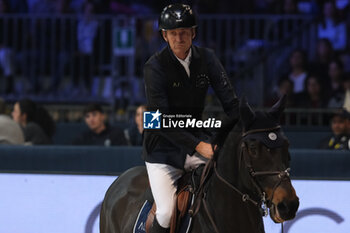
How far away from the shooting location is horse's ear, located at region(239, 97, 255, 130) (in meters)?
4.30

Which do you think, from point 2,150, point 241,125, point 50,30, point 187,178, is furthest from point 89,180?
point 50,30

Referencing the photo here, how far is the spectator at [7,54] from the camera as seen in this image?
44.2 ft

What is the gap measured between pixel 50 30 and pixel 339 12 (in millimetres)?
5106

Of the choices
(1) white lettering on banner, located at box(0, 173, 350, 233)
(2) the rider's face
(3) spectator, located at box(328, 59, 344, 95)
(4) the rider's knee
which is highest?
(2) the rider's face

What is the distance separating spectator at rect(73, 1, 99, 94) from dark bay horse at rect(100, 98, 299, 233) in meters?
8.73

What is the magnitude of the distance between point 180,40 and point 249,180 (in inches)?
42.4

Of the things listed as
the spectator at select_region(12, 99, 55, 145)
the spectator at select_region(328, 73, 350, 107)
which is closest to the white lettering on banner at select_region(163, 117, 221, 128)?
the spectator at select_region(12, 99, 55, 145)

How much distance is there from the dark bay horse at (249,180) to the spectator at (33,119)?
5964 millimetres

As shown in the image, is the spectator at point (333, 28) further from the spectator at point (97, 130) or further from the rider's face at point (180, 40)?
the rider's face at point (180, 40)

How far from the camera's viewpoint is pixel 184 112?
4961mm

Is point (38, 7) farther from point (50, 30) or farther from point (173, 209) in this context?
point (173, 209)

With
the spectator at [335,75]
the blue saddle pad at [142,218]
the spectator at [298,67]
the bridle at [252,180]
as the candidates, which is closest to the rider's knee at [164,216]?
the bridle at [252,180]

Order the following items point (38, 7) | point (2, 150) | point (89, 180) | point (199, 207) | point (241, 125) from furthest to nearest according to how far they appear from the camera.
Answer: point (38, 7), point (2, 150), point (89, 180), point (199, 207), point (241, 125)

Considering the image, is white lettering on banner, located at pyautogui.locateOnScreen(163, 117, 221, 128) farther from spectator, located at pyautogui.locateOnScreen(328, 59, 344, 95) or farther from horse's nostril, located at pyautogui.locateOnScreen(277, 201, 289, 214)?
spectator, located at pyautogui.locateOnScreen(328, 59, 344, 95)
